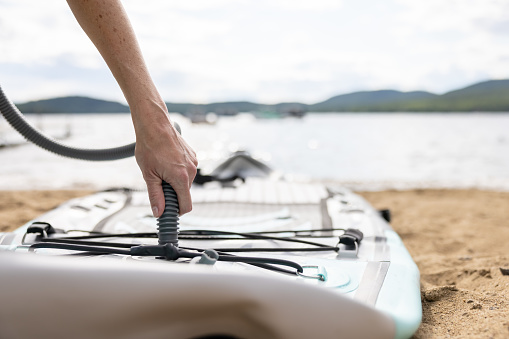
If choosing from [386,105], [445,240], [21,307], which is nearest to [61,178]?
[445,240]

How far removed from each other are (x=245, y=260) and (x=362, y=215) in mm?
1357

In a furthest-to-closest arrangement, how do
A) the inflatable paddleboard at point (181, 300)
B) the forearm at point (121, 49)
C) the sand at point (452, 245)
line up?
the sand at point (452, 245), the forearm at point (121, 49), the inflatable paddleboard at point (181, 300)

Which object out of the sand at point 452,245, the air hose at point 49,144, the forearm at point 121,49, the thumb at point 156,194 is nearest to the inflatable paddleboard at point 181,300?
the thumb at point 156,194

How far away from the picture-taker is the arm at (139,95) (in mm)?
1170

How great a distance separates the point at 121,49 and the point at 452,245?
295cm

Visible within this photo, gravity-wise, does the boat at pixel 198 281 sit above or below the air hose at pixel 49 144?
below

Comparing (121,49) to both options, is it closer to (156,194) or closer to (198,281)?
(156,194)

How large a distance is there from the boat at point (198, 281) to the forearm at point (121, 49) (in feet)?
0.83

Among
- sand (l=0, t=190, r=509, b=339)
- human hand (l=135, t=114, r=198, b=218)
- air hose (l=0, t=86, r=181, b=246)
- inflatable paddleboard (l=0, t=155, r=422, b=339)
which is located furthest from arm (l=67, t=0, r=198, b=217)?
sand (l=0, t=190, r=509, b=339)

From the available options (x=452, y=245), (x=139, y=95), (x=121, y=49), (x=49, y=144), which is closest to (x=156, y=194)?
(x=139, y=95)

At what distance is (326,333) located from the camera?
32.2 inches

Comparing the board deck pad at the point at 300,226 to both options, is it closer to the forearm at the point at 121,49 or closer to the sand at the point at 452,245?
the sand at the point at 452,245

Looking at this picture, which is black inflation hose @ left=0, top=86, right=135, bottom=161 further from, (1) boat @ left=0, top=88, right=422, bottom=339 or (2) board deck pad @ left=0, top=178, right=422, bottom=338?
(2) board deck pad @ left=0, top=178, right=422, bottom=338

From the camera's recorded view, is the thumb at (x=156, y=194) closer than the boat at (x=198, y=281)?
No
